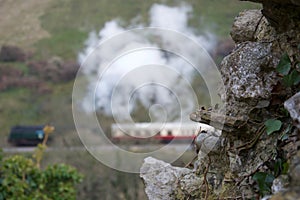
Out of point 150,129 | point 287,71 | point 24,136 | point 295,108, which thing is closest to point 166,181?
point 287,71

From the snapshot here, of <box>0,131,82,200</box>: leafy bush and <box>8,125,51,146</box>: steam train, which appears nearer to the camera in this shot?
<box>0,131,82,200</box>: leafy bush

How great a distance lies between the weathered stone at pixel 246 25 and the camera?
1689mm

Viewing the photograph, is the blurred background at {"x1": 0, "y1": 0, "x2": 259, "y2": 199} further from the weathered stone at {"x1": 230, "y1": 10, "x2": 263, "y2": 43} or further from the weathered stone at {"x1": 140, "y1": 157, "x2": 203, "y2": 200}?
the weathered stone at {"x1": 140, "y1": 157, "x2": 203, "y2": 200}

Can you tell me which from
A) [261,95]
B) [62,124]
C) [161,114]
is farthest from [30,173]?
[62,124]

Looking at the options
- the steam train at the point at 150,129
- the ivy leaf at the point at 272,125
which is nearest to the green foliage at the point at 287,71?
the ivy leaf at the point at 272,125

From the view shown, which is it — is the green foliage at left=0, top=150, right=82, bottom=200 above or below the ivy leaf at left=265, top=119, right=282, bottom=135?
above

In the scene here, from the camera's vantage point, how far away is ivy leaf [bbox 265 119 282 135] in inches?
49.8

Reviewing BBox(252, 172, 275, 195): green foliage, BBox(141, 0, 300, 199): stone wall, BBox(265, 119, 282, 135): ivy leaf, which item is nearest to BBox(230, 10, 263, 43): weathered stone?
BBox(141, 0, 300, 199): stone wall

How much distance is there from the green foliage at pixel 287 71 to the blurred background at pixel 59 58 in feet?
25.9

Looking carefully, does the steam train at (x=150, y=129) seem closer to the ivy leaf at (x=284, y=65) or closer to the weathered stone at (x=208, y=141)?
the weathered stone at (x=208, y=141)

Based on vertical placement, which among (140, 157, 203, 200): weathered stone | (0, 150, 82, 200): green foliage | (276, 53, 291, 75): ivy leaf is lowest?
(140, 157, 203, 200): weathered stone

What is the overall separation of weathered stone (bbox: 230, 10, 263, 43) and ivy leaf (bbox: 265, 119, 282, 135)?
18.9 inches

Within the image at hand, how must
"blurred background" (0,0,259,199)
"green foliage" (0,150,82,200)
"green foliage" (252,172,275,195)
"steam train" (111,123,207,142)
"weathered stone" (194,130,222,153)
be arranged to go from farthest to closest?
1. "blurred background" (0,0,259,199)
2. "green foliage" (0,150,82,200)
3. "steam train" (111,123,207,142)
4. "weathered stone" (194,130,222,153)
5. "green foliage" (252,172,275,195)

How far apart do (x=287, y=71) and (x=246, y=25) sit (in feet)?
1.55
